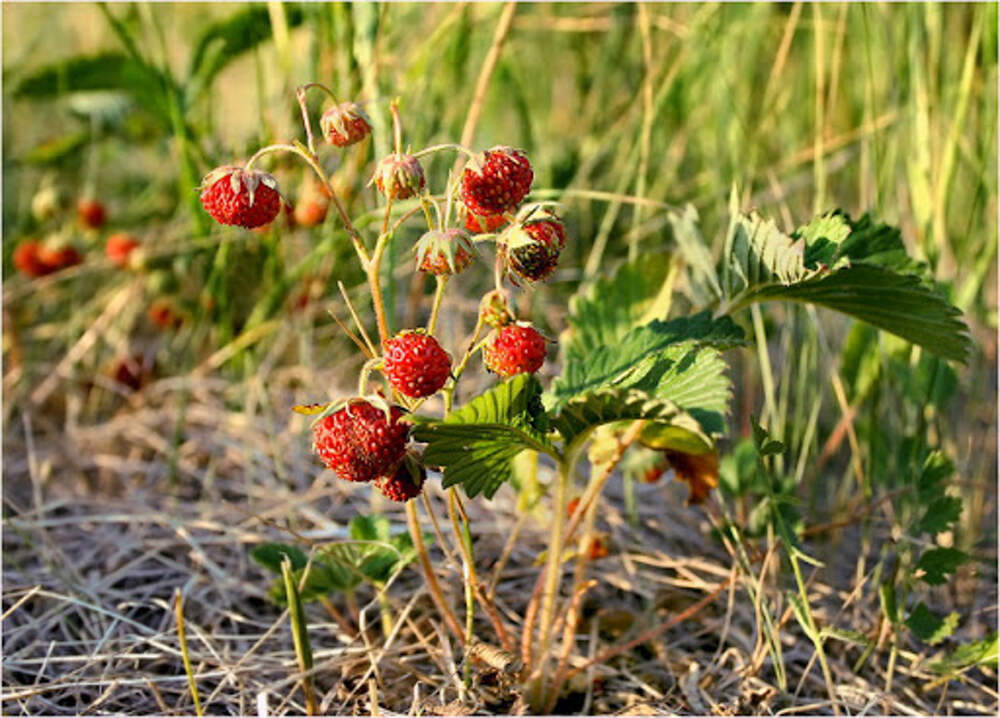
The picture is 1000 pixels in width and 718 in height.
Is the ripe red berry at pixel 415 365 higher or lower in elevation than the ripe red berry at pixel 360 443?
higher

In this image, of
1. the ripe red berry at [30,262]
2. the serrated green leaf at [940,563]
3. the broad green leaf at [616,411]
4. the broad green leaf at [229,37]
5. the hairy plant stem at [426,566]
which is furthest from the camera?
the ripe red berry at [30,262]

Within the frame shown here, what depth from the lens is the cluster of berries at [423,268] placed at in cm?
80

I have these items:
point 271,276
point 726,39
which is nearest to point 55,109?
point 271,276

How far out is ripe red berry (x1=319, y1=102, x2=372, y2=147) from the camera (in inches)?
34.1

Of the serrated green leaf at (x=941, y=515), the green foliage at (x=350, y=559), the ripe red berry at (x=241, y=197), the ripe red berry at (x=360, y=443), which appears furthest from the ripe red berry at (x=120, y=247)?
the serrated green leaf at (x=941, y=515)

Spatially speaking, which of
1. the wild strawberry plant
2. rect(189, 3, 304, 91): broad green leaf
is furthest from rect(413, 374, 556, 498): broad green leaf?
rect(189, 3, 304, 91): broad green leaf

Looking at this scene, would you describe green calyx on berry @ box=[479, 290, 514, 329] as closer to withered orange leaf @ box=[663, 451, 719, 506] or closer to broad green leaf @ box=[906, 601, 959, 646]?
withered orange leaf @ box=[663, 451, 719, 506]

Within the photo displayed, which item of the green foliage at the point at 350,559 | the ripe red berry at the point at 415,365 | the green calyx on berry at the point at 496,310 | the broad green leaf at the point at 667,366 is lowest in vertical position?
the green foliage at the point at 350,559

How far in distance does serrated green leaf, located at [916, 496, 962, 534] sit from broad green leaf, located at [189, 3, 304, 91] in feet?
3.57

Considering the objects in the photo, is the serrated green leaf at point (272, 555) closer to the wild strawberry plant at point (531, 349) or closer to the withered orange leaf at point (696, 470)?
the wild strawberry plant at point (531, 349)

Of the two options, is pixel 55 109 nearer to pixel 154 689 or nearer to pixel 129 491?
pixel 129 491

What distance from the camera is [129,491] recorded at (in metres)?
1.54

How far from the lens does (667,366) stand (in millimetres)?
865

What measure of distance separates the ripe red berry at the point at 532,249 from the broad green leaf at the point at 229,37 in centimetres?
88
